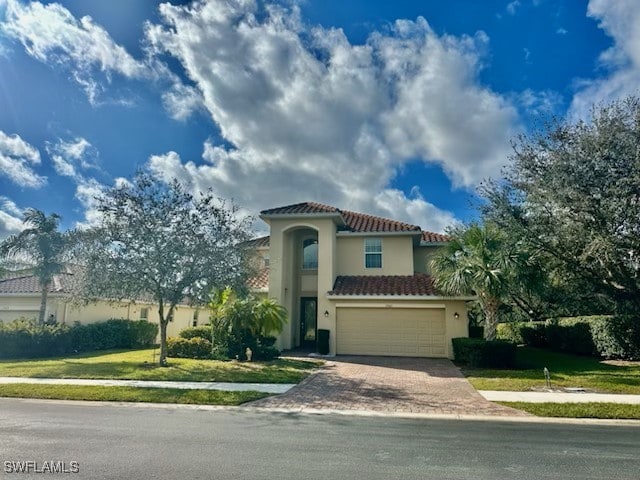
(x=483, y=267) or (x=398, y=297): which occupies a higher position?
(x=483, y=267)

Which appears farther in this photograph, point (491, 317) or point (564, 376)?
point (491, 317)

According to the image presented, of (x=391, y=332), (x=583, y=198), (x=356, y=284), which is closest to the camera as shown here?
(x=583, y=198)

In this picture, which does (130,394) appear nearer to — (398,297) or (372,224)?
(398,297)

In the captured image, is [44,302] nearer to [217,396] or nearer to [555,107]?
[217,396]

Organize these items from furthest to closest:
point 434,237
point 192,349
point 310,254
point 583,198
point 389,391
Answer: point 434,237 → point 310,254 → point 192,349 → point 583,198 → point 389,391

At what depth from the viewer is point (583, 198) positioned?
1549cm

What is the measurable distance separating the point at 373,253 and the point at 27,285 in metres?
21.1

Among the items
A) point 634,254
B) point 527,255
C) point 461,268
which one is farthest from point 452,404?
point 634,254

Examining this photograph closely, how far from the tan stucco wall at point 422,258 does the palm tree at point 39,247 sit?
64.9 ft

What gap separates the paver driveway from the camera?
34.2 ft

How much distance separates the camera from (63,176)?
20922 millimetres

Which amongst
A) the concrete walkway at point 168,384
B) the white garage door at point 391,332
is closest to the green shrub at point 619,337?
the white garage door at point 391,332

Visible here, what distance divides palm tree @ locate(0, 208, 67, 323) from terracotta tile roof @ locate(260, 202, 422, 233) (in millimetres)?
11021

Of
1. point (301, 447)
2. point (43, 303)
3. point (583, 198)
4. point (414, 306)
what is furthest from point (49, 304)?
point (583, 198)
